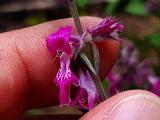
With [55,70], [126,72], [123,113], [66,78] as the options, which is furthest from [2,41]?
[126,72]

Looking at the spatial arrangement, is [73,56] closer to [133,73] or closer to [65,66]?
[65,66]

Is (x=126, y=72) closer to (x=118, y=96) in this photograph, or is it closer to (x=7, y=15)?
(x=118, y=96)

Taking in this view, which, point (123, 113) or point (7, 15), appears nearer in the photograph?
point (123, 113)

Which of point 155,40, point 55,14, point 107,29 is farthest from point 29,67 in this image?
point 55,14

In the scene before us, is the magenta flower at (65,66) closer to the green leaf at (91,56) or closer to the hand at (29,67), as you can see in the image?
the green leaf at (91,56)

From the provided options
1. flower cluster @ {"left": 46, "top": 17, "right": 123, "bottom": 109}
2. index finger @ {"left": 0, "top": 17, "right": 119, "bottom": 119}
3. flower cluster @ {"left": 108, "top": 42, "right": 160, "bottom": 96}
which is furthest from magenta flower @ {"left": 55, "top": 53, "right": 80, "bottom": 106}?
flower cluster @ {"left": 108, "top": 42, "right": 160, "bottom": 96}

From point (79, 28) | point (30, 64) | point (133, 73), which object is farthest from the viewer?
point (133, 73)
